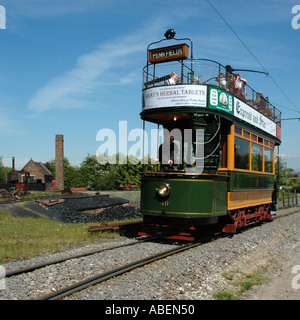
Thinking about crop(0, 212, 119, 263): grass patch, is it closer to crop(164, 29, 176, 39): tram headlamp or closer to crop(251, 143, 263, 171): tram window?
crop(251, 143, 263, 171): tram window

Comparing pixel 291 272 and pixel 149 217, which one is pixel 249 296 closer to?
A: pixel 291 272

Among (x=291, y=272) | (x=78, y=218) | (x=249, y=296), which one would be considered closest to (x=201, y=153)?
(x=291, y=272)

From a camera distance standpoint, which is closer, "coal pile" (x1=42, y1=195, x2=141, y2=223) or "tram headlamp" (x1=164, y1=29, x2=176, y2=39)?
"tram headlamp" (x1=164, y1=29, x2=176, y2=39)

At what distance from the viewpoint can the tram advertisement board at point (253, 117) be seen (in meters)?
11.0

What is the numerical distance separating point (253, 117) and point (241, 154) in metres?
1.85

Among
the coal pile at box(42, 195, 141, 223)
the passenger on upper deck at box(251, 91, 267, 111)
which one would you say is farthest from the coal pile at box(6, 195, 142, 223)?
the passenger on upper deck at box(251, 91, 267, 111)

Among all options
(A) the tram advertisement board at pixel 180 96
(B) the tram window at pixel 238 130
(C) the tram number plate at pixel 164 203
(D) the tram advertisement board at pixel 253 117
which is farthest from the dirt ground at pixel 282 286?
(D) the tram advertisement board at pixel 253 117

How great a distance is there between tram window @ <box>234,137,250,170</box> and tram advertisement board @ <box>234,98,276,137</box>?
707mm

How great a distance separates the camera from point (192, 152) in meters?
9.93

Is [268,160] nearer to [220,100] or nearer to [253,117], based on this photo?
[253,117]

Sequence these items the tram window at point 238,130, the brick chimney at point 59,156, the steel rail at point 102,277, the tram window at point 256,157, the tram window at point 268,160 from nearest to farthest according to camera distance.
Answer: the steel rail at point 102,277 < the tram window at point 238,130 < the tram window at point 256,157 < the tram window at point 268,160 < the brick chimney at point 59,156

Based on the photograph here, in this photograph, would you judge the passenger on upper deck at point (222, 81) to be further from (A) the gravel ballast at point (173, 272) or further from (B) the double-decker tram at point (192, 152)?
(A) the gravel ballast at point (173, 272)

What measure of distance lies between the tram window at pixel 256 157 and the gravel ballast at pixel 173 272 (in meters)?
2.97

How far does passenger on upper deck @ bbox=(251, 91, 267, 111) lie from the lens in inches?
517
